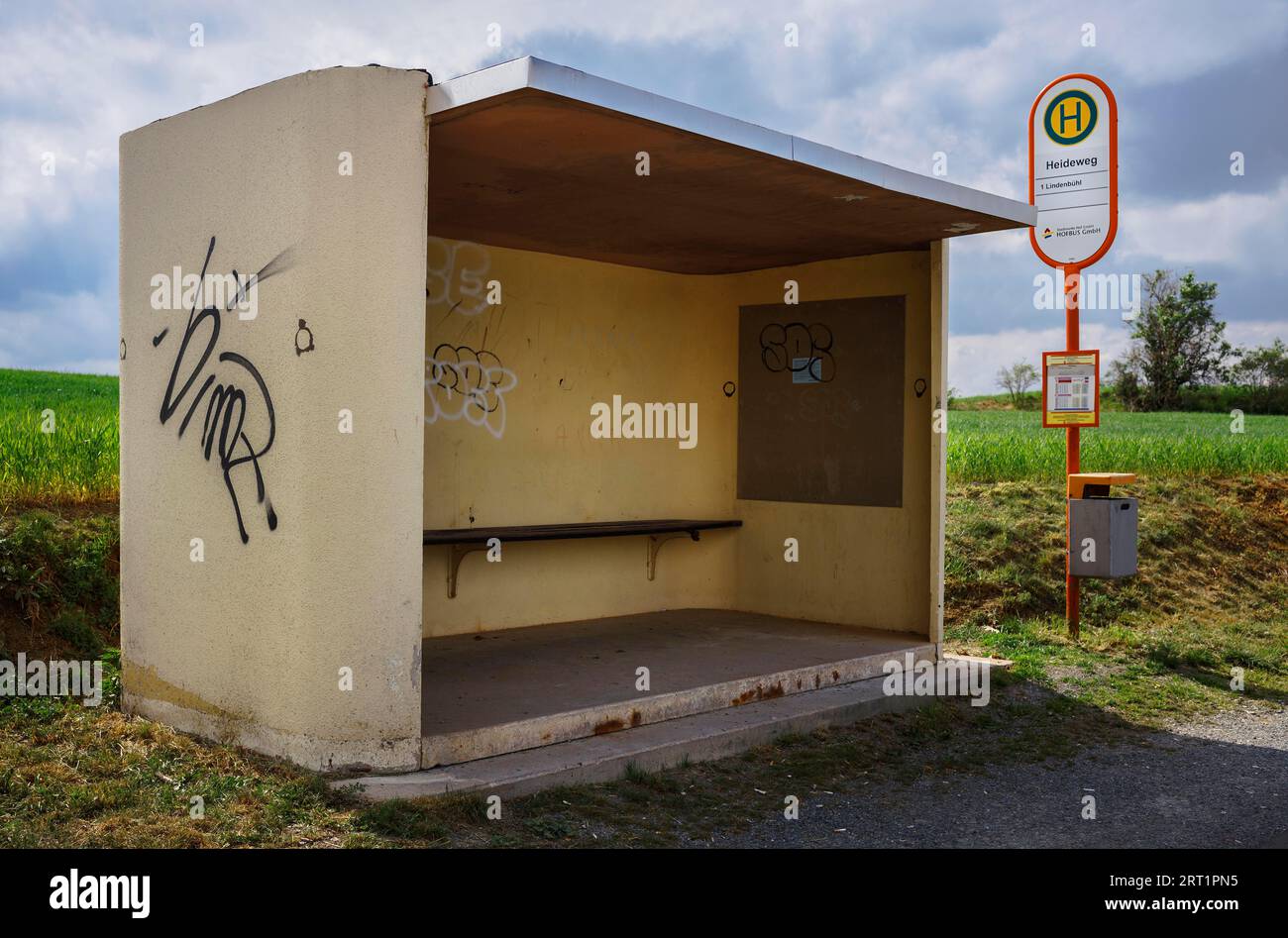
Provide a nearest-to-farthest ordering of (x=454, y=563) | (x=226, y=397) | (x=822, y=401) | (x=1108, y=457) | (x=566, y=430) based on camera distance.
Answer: (x=226, y=397) < (x=454, y=563) < (x=566, y=430) < (x=822, y=401) < (x=1108, y=457)

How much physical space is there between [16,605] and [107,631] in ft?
1.92

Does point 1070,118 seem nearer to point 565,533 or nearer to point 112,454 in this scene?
point 565,533

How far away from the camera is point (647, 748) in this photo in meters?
5.42

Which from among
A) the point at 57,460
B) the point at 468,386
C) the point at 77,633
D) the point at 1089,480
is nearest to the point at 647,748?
the point at 468,386

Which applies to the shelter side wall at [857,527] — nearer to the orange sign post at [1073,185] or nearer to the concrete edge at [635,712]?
the concrete edge at [635,712]

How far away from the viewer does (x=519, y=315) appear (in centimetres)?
793

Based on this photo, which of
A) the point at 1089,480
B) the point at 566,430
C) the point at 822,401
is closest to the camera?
the point at 566,430

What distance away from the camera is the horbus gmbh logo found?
30.9ft

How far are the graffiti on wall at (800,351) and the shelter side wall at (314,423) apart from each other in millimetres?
4235

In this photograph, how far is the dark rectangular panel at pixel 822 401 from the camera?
321 inches

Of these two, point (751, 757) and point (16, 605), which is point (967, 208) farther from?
point (16, 605)

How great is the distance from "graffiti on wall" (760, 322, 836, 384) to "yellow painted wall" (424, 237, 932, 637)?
0.82 feet

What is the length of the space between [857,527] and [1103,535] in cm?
215

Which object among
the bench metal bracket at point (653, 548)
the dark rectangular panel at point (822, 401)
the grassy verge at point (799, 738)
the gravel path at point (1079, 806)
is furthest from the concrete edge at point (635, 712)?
the bench metal bracket at point (653, 548)
